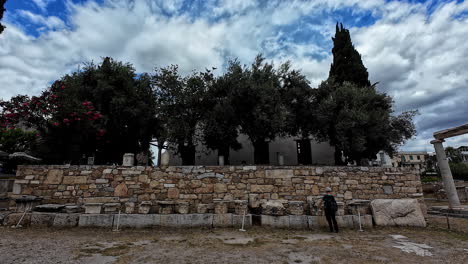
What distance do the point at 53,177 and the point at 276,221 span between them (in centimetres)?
767

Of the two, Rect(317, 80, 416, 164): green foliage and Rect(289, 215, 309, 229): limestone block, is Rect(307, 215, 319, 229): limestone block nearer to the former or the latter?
Rect(289, 215, 309, 229): limestone block

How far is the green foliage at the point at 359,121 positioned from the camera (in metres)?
13.0

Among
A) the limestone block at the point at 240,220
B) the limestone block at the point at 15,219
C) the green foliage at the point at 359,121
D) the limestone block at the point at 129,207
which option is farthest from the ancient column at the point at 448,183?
the limestone block at the point at 15,219

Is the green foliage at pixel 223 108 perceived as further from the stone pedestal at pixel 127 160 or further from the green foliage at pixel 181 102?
the stone pedestal at pixel 127 160

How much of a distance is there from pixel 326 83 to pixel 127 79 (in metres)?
13.0

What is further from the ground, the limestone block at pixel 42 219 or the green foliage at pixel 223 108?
the green foliage at pixel 223 108

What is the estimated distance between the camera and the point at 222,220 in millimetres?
7004

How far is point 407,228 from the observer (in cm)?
729

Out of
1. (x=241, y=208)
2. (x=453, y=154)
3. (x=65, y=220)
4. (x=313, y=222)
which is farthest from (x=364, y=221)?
(x=453, y=154)

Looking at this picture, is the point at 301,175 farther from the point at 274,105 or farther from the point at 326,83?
the point at 326,83

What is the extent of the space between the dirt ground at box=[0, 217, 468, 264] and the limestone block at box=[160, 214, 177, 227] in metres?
0.25

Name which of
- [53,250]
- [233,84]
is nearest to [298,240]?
[53,250]

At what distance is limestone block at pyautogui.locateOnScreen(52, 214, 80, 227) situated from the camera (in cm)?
673

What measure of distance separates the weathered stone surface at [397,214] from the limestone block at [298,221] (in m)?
2.56
